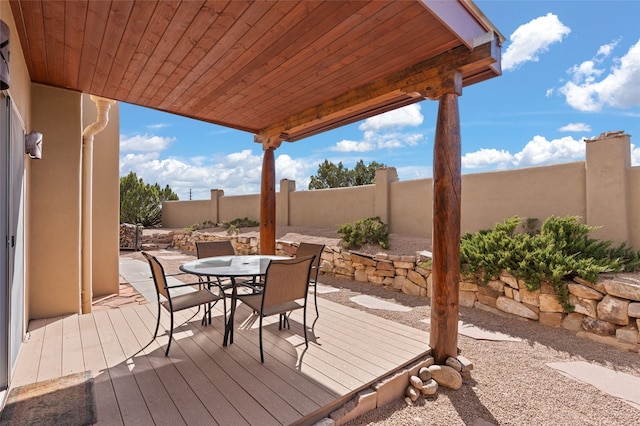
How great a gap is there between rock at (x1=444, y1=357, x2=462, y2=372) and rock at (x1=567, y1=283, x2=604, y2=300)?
7.26 feet

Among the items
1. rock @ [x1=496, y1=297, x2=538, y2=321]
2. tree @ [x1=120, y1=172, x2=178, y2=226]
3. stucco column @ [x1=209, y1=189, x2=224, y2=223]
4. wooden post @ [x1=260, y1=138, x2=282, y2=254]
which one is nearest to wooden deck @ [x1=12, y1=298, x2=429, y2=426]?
wooden post @ [x1=260, y1=138, x2=282, y2=254]

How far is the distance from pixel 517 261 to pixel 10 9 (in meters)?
5.67

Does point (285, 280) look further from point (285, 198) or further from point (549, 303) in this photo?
point (285, 198)

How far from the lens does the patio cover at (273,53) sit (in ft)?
7.00

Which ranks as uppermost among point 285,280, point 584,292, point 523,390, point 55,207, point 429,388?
point 55,207

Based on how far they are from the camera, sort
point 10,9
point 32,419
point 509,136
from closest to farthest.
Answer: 1. point 32,419
2. point 10,9
3. point 509,136

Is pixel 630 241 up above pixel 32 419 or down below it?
above

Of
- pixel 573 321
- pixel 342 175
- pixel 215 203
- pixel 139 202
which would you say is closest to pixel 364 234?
pixel 573 321

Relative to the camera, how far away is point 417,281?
17.7 feet

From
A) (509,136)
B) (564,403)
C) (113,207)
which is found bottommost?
(564,403)

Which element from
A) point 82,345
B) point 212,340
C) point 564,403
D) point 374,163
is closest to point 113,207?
point 82,345

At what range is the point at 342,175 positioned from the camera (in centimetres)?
2120

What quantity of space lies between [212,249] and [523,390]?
3.73 metres

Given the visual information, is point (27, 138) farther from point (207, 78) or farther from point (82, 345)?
point (82, 345)
